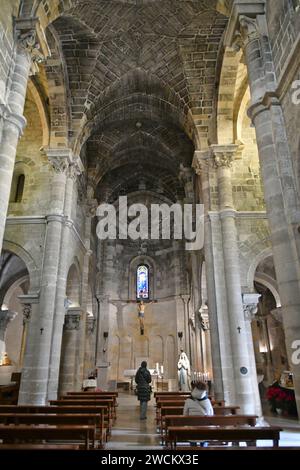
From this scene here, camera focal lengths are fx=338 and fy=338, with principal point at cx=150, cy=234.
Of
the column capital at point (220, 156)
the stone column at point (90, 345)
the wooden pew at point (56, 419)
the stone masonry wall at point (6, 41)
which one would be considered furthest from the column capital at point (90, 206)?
the wooden pew at point (56, 419)

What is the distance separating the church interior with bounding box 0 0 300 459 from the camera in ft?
23.4

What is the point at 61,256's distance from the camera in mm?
13945

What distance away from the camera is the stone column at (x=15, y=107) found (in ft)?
26.1

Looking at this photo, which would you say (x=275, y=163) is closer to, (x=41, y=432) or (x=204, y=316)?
(x=41, y=432)

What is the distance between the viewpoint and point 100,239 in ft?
89.1

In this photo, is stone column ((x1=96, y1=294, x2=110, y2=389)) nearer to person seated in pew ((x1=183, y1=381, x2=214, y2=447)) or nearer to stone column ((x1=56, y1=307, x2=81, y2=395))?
stone column ((x1=56, y1=307, x2=81, y2=395))

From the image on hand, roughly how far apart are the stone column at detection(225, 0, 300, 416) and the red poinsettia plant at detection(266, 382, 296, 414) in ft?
24.1

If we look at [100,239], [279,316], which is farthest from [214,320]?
[100,239]

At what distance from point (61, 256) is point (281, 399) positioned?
401 inches

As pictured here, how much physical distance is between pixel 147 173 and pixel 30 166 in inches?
487

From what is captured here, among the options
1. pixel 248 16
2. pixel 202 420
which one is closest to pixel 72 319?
pixel 202 420

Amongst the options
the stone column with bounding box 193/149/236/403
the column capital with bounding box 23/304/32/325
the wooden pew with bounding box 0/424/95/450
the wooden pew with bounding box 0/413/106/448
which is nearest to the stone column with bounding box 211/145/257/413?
the stone column with bounding box 193/149/236/403

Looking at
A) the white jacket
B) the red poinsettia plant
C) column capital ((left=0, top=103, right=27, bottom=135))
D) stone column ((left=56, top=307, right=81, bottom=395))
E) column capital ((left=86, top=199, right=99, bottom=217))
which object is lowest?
the red poinsettia plant
